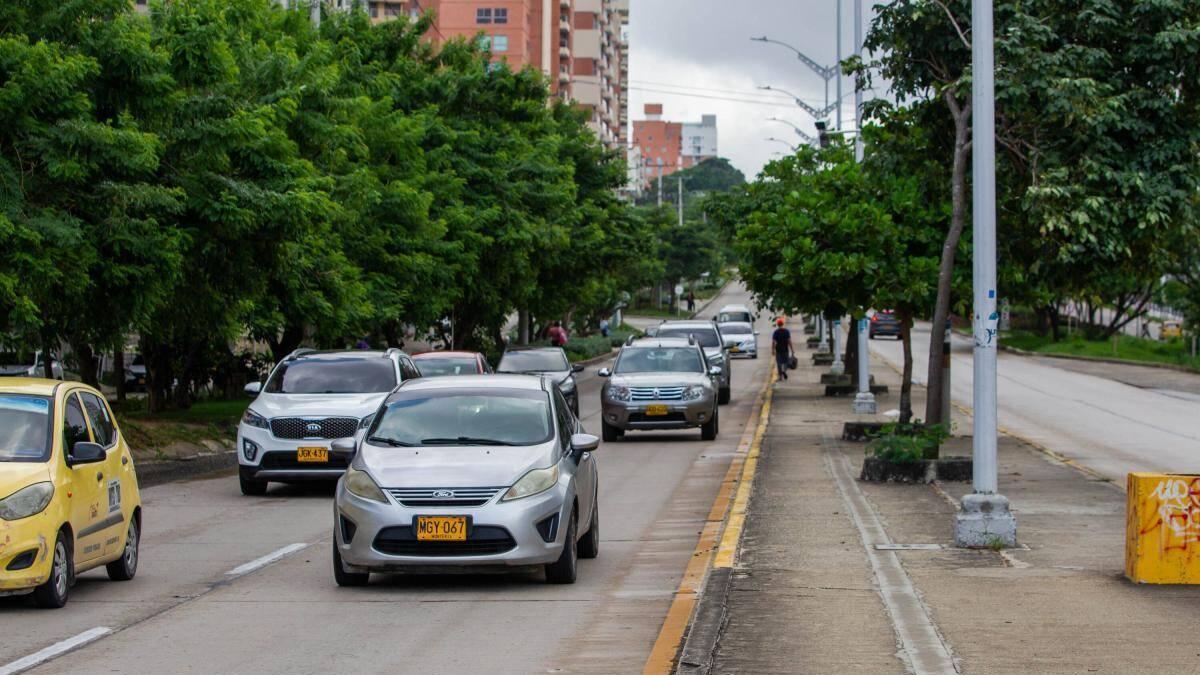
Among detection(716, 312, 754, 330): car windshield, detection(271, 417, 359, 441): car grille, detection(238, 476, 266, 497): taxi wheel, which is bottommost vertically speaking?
detection(238, 476, 266, 497): taxi wheel

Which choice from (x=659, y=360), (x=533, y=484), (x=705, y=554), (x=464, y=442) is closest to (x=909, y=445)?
(x=705, y=554)

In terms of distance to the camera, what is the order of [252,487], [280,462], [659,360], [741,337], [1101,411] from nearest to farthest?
[280,462] → [252,487] → [659,360] → [1101,411] → [741,337]

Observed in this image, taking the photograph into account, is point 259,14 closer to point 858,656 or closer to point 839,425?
point 839,425

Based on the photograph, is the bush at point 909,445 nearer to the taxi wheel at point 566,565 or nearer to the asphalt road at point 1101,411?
the asphalt road at point 1101,411

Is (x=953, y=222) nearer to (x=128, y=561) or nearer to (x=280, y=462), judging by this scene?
(x=280, y=462)

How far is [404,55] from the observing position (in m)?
45.5

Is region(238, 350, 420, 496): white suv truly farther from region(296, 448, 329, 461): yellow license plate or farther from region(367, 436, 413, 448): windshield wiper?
region(367, 436, 413, 448): windshield wiper

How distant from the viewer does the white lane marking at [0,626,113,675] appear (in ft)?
28.0

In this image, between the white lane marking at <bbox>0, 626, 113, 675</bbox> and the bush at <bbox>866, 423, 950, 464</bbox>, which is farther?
the bush at <bbox>866, 423, 950, 464</bbox>

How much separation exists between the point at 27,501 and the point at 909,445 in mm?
11992

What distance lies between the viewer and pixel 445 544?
11180 millimetres

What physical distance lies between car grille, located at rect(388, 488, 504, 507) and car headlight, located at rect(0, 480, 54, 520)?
91.7 inches

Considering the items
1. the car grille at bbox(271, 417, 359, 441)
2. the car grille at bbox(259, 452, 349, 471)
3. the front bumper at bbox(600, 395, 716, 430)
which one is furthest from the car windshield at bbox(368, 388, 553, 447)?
the front bumper at bbox(600, 395, 716, 430)

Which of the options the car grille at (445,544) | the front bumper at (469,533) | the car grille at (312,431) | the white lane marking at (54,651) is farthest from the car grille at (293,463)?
the white lane marking at (54,651)
